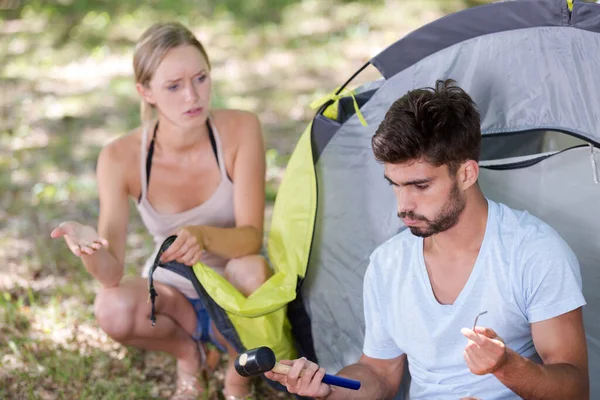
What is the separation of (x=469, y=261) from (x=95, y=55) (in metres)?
4.41

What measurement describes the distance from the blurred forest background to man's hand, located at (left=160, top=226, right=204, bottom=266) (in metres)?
0.49

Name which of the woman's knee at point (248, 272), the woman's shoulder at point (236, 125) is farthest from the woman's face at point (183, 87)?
the woman's knee at point (248, 272)

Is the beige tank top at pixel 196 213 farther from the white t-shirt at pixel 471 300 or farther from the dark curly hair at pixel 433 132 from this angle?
the dark curly hair at pixel 433 132

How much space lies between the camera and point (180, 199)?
2.41 metres

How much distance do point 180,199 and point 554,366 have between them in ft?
4.14

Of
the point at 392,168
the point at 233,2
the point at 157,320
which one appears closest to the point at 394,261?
the point at 392,168

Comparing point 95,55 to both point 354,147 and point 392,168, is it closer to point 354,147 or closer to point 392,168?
point 354,147

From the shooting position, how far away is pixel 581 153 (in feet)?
6.74

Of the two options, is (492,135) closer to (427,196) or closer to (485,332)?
(427,196)

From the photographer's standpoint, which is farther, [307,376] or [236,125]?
[236,125]

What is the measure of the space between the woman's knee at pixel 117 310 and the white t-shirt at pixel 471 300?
703 mm

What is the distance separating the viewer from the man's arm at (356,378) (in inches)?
65.8

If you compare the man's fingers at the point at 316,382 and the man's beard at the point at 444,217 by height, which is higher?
the man's beard at the point at 444,217

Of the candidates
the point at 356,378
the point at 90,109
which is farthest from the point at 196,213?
the point at 90,109
